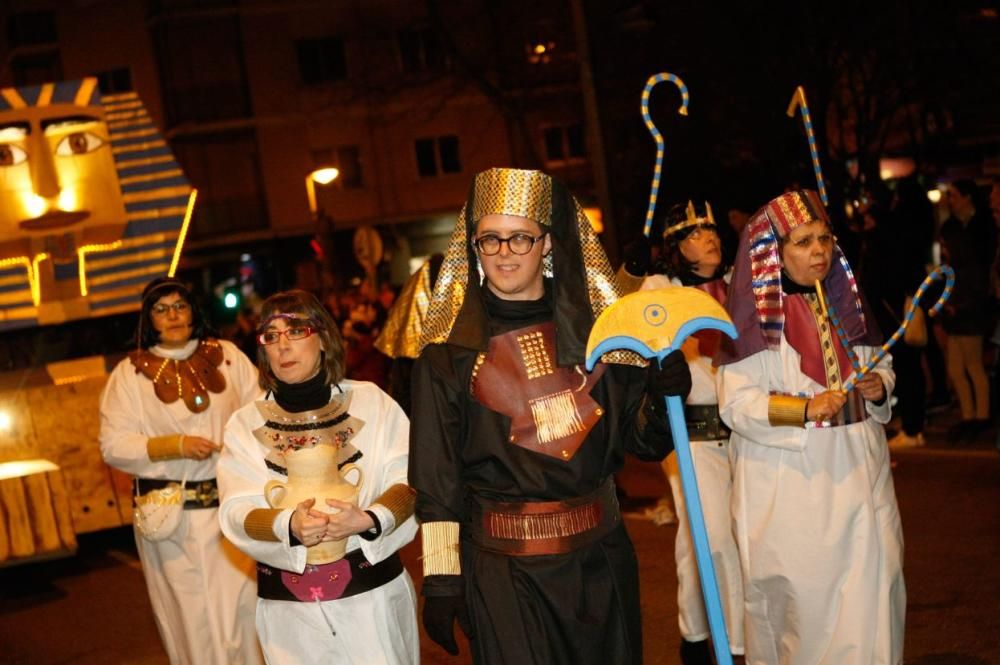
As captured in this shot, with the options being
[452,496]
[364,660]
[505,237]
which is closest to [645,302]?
[505,237]

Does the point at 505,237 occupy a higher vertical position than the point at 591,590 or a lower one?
higher

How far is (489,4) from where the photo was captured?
2462 cm

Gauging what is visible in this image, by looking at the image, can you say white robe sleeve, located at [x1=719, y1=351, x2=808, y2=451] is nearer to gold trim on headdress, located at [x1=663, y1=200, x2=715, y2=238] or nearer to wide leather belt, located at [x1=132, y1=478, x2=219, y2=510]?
gold trim on headdress, located at [x1=663, y1=200, x2=715, y2=238]

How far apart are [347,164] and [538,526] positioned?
3498 cm

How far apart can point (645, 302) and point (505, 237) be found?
572 millimetres

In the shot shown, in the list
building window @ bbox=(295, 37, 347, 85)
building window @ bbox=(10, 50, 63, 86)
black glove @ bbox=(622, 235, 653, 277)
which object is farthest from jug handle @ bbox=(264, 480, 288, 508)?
building window @ bbox=(10, 50, 63, 86)

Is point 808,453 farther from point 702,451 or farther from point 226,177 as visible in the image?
point 226,177

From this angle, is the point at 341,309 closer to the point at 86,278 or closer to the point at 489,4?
the point at 86,278

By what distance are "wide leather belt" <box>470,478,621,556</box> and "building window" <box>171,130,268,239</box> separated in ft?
119

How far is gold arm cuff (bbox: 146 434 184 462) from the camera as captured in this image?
6.66m

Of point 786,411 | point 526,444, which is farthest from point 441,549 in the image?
point 786,411

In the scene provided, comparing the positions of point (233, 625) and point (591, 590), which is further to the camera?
point (233, 625)

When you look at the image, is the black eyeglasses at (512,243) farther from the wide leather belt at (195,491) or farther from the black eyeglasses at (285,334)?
the wide leather belt at (195,491)

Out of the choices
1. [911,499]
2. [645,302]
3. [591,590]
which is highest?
[645,302]
